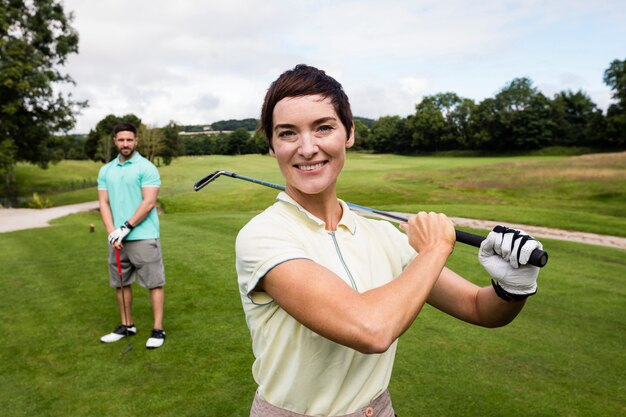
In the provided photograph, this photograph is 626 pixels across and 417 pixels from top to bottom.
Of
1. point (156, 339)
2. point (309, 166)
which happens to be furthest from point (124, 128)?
point (309, 166)

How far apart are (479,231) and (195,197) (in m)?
18.2

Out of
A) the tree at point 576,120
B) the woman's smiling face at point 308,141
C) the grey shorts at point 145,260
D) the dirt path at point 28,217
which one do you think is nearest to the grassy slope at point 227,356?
the grey shorts at point 145,260

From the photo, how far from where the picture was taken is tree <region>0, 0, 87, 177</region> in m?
25.9

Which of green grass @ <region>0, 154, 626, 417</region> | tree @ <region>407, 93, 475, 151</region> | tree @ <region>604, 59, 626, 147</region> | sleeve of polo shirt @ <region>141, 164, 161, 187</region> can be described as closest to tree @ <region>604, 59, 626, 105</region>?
tree @ <region>604, 59, 626, 147</region>

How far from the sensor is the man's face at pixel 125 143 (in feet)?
16.0

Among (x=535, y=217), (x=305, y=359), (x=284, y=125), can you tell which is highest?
(x=284, y=125)

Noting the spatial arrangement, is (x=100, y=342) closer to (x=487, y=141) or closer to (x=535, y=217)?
(x=535, y=217)

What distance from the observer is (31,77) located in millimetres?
26422

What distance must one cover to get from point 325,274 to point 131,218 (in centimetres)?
397

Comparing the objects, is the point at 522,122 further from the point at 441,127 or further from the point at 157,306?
the point at 157,306

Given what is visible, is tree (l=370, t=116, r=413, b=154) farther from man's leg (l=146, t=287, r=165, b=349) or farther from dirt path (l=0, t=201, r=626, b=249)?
man's leg (l=146, t=287, r=165, b=349)

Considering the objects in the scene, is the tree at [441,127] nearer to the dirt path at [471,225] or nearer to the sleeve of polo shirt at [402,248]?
the dirt path at [471,225]

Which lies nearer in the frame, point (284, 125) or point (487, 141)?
point (284, 125)

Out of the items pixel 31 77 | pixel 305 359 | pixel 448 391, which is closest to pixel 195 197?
pixel 31 77
